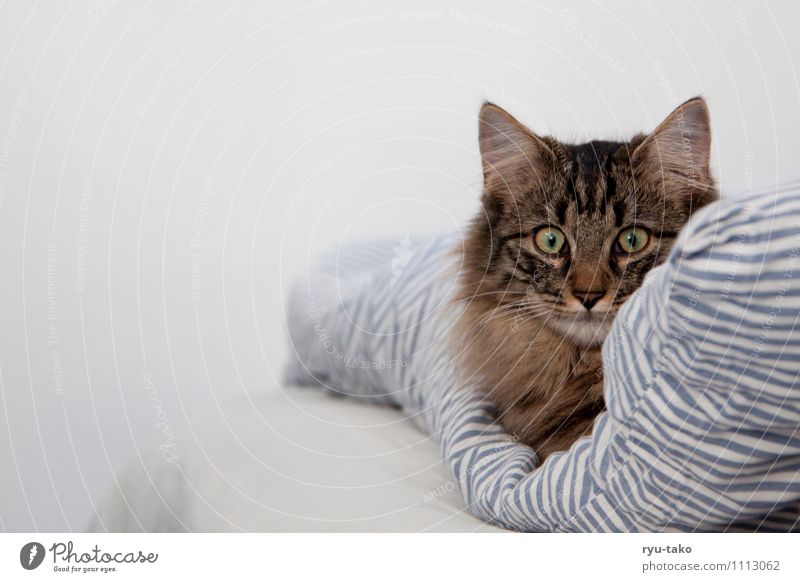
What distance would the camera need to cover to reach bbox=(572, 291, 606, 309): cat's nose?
2.35ft

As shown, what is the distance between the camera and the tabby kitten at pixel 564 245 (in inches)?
28.7

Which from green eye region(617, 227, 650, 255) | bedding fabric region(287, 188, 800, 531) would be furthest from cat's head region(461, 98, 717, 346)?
bedding fabric region(287, 188, 800, 531)

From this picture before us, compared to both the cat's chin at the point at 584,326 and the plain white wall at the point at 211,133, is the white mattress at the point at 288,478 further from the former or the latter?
the cat's chin at the point at 584,326

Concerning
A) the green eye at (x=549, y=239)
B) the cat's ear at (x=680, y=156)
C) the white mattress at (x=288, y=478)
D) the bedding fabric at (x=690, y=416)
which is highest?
the cat's ear at (x=680, y=156)

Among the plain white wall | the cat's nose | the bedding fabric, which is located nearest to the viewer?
the bedding fabric

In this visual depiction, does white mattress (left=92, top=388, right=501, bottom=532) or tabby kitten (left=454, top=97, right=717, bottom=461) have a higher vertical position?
tabby kitten (left=454, top=97, right=717, bottom=461)

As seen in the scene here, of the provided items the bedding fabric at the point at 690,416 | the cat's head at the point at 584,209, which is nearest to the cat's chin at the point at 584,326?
the cat's head at the point at 584,209

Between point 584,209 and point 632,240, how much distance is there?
0.05m

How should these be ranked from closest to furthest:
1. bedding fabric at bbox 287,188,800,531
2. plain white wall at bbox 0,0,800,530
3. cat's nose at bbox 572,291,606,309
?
bedding fabric at bbox 287,188,800,531, cat's nose at bbox 572,291,606,309, plain white wall at bbox 0,0,800,530

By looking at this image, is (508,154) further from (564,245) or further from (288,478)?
(288,478)

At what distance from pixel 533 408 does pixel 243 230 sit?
0.39m

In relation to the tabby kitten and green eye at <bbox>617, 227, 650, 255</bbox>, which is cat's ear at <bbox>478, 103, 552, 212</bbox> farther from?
green eye at <bbox>617, 227, 650, 255</bbox>

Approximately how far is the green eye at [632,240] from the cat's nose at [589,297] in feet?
0.17

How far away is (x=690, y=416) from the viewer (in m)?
0.51
